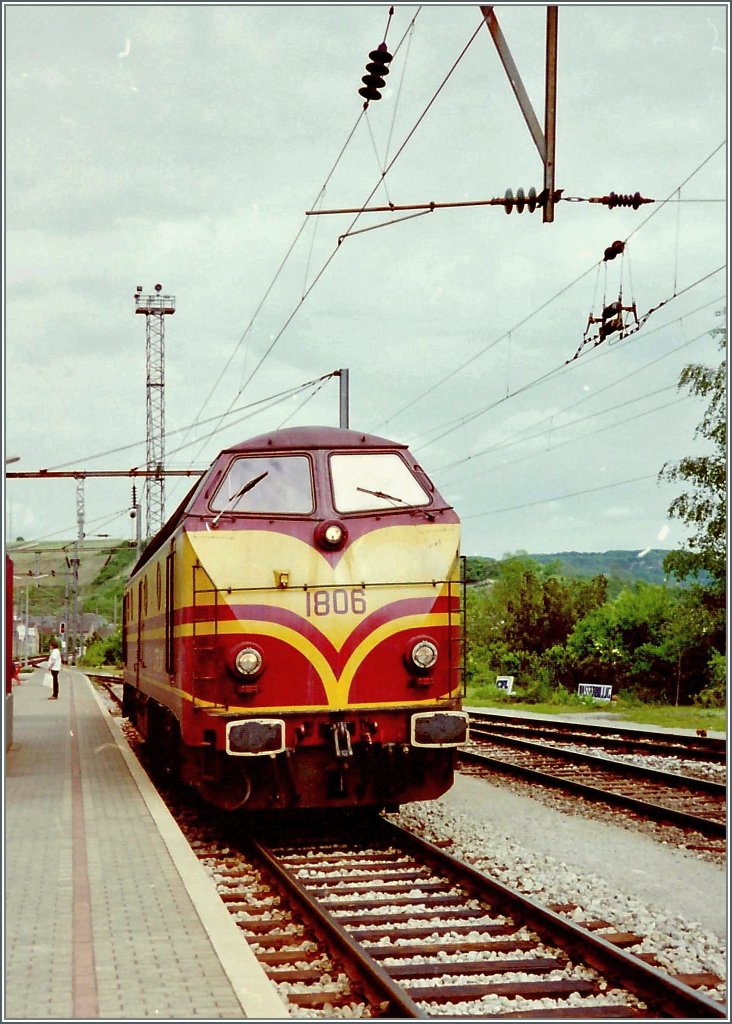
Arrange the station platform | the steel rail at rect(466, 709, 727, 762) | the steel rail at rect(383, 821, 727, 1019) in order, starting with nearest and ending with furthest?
the station platform
the steel rail at rect(383, 821, 727, 1019)
the steel rail at rect(466, 709, 727, 762)

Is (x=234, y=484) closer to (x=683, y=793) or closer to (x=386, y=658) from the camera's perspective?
(x=386, y=658)

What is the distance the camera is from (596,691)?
35.4 metres

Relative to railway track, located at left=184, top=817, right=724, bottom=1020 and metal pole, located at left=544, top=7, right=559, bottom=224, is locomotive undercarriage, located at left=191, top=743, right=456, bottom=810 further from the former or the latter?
metal pole, located at left=544, top=7, right=559, bottom=224

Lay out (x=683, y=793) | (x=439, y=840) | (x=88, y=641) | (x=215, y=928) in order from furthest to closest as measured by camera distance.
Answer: (x=88, y=641)
(x=683, y=793)
(x=439, y=840)
(x=215, y=928)

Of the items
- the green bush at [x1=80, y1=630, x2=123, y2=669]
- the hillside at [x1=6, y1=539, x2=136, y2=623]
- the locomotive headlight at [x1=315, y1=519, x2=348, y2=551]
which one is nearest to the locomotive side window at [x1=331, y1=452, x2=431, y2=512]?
the locomotive headlight at [x1=315, y1=519, x2=348, y2=551]

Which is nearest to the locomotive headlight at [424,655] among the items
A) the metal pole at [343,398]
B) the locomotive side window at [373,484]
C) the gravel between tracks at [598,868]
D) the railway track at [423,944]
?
the locomotive side window at [373,484]

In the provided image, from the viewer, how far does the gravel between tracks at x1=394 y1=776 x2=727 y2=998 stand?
275 inches

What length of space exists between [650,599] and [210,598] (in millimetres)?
33281

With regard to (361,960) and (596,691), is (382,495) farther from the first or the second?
(596,691)

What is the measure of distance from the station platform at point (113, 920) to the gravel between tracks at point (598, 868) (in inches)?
93.2

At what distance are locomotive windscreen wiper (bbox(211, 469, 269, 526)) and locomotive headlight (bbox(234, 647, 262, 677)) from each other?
1086mm

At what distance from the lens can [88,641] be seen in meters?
85.1

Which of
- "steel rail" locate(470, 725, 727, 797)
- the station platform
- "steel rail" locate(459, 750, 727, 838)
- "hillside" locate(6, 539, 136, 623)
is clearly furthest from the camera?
"hillside" locate(6, 539, 136, 623)

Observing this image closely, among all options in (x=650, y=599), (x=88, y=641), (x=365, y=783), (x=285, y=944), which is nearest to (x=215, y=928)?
(x=285, y=944)
